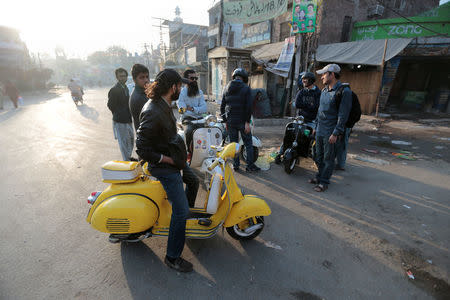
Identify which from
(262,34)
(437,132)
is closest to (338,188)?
(437,132)

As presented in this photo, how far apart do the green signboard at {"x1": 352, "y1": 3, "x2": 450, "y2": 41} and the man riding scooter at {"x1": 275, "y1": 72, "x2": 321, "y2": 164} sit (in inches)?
379

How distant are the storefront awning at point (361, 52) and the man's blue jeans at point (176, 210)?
9.20 metres

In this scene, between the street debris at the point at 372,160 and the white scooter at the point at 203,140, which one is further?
the street debris at the point at 372,160

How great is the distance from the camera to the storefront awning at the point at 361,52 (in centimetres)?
809

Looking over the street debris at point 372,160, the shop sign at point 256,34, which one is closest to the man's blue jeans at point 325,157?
the street debris at point 372,160

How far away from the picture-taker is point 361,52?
885 cm

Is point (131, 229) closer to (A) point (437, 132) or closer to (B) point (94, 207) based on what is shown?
(B) point (94, 207)

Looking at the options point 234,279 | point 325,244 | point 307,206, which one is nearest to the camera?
point 234,279

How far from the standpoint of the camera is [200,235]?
7.66ft

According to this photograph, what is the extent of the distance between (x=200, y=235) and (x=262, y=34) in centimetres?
1394

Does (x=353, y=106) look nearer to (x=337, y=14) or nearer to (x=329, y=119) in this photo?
(x=329, y=119)

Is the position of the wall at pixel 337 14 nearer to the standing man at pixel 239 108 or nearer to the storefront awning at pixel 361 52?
the storefront awning at pixel 361 52

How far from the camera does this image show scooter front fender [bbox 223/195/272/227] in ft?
7.57

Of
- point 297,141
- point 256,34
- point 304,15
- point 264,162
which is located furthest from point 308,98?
point 256,34
